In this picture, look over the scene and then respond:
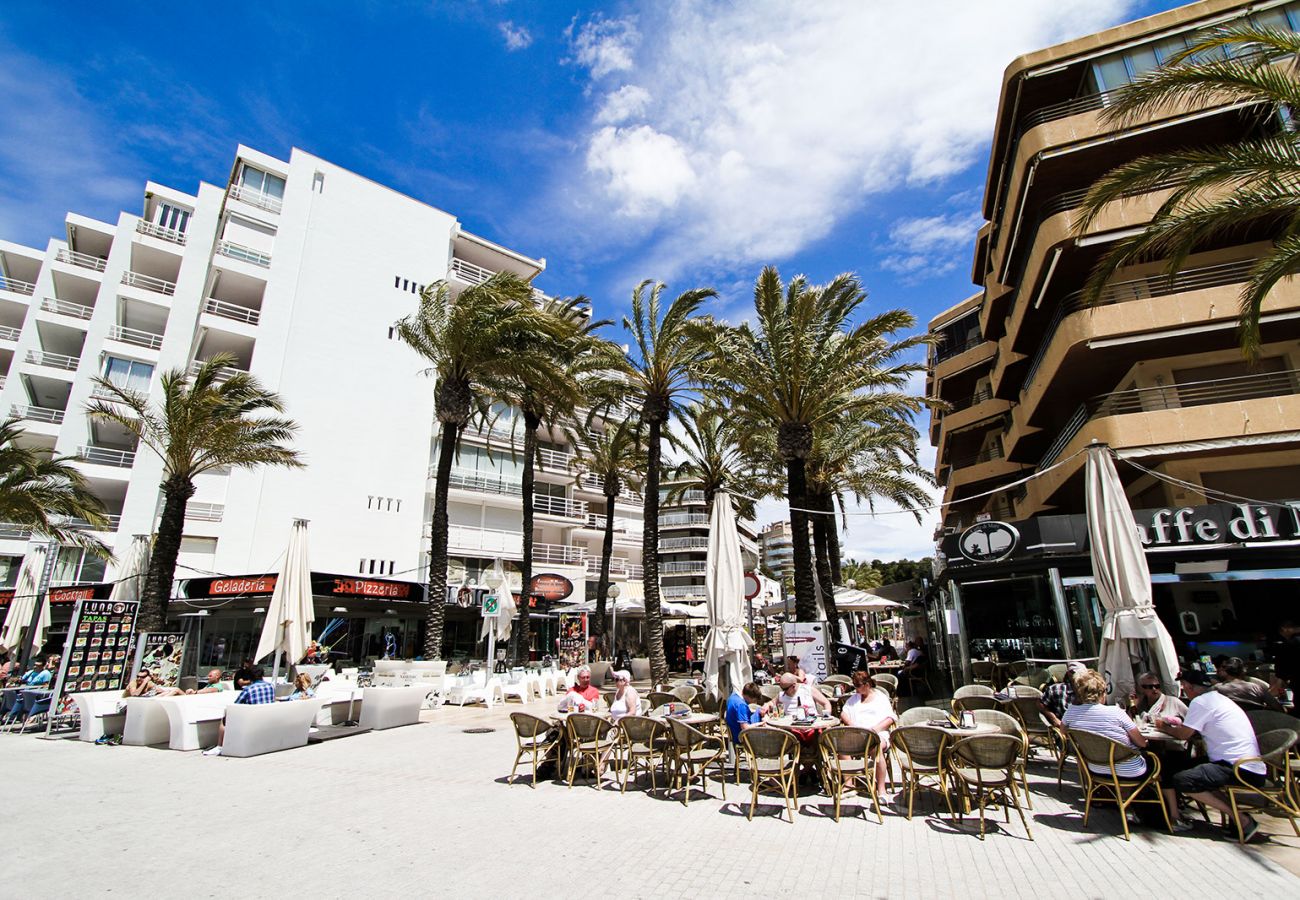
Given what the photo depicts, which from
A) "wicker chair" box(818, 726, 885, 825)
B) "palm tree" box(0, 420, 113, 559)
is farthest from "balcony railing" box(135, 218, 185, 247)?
"wicker chair" box(818, 726, 885, 825)

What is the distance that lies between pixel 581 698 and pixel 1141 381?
17274mm

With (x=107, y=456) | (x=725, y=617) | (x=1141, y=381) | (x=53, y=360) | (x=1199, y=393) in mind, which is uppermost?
(x=53, y=360)

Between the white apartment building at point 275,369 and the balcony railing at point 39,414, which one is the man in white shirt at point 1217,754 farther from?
the balcony railing at point 39,414

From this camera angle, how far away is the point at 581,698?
8625 millimetres

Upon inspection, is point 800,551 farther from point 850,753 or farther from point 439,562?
point 439,562

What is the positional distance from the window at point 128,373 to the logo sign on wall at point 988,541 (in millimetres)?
34549

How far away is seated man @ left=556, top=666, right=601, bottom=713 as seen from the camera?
8.51m

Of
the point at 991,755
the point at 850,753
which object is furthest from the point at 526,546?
the point at 991,755

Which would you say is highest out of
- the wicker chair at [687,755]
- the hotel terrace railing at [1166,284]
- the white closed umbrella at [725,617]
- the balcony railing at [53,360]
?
the balcony railing at [53,360]

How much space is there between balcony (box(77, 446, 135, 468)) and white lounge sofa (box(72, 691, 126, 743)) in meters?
22.0

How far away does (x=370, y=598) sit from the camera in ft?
83.4

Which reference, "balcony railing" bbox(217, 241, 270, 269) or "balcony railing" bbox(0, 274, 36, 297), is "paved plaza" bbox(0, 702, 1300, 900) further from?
"balcony railing" bbox(0, 274, 36, 297)

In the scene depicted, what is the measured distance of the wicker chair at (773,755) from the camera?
6.45m

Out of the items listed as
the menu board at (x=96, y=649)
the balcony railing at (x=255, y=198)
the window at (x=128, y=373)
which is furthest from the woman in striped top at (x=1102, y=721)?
the balcony railing at (x=255, y=198)
